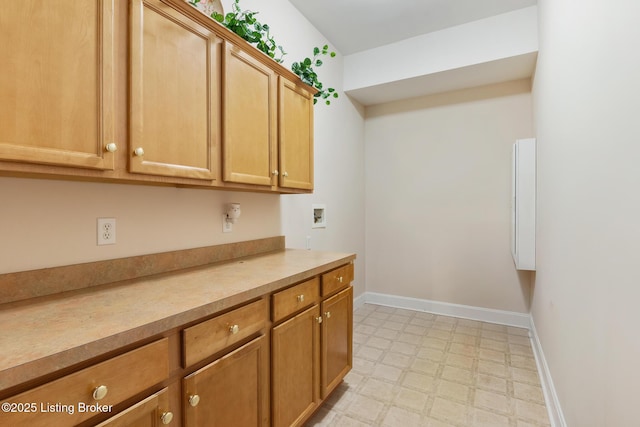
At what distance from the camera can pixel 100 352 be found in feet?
2.51

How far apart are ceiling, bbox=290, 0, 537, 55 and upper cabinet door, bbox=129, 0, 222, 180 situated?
1.64m

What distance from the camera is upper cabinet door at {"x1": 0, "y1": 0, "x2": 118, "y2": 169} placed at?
34.1 inches

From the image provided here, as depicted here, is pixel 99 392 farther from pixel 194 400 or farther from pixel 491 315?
pixel 491 315

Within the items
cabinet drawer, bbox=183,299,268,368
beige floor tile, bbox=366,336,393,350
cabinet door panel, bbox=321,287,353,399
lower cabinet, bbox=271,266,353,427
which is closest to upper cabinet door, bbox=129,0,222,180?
cabinet drawer, bbox=183,299,268,368

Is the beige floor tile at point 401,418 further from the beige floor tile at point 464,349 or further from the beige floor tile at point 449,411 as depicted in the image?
the beige floor tile at point 464,349

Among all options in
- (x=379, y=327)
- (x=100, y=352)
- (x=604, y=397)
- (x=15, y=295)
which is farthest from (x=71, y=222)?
(x=379, y=327)

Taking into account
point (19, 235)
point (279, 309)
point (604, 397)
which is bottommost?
point (604, 397)

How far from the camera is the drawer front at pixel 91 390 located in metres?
0.66

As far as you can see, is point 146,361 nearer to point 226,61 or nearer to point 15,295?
point 15,295

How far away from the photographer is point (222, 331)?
1129 millimetres

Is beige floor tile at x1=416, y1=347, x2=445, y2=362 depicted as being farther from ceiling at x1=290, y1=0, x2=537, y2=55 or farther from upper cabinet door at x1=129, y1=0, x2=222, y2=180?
ceiling at x1=290, y1=0, x2=537, y2=55

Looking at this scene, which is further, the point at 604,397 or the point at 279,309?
the point at 279,309

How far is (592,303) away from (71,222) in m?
2.12

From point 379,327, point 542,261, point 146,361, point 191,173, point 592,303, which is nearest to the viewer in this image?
point 146,361
